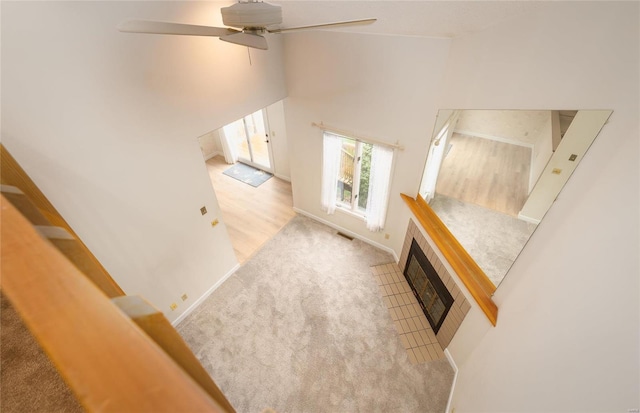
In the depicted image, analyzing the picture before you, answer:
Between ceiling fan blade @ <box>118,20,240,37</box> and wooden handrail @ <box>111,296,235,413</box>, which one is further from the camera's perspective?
ceiling fan blade @ <box>118,20,240,37</box>

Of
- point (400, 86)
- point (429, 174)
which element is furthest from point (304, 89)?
point (429, 174)

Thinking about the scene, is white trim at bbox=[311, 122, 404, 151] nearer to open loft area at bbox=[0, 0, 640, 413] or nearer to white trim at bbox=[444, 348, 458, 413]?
open loft area at bbox=[0, 0, 640, 413]

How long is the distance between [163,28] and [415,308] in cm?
390

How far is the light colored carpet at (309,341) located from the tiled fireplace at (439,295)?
0.43m

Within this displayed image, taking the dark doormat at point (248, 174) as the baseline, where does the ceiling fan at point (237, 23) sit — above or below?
above

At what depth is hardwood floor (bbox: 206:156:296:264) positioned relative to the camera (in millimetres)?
4828

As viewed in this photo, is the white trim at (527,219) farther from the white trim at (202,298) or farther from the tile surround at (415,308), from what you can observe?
the white trim at (202,298)

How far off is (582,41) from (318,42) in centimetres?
244

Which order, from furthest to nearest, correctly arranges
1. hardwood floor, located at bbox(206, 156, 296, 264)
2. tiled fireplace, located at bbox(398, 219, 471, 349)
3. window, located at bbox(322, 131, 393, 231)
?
hardwood floor, located at bbox(206, 156, 296, 264) < window, located at bbox(322, 131, 393, 231) < tiled fireplace, located at bbox(398, 219, 471, 349)

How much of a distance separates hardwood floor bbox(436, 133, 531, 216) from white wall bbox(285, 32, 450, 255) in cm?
144

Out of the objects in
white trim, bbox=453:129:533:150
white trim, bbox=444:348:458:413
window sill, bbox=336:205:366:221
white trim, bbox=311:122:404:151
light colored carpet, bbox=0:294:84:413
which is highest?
light colored carpet, bbox=0:294:84:413

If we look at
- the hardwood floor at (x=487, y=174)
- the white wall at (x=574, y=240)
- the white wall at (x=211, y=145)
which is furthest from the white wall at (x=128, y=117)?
the white wall at (x=211, y=145)

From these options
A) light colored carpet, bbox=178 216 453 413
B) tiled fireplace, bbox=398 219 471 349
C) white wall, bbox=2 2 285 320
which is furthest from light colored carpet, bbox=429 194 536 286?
white wall, bbox=2 2 285 320

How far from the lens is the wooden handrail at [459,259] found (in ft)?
8.09
